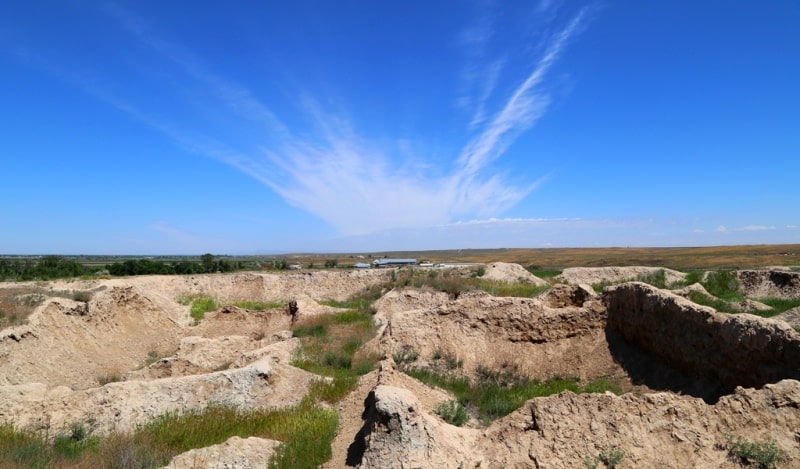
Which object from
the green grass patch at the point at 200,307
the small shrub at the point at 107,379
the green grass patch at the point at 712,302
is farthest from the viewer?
the green grass patch at the point at 200,307

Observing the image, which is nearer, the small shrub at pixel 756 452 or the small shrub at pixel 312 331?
the small shrub at pixel 756 452

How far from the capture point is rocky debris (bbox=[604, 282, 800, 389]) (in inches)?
270

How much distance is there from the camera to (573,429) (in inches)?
224

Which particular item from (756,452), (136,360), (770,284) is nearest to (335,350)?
(136,360)

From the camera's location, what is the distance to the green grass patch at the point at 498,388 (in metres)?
8.09

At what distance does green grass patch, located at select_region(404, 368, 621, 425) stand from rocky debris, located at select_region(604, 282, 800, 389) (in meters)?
1.43

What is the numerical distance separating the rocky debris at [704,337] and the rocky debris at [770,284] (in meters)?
13.4

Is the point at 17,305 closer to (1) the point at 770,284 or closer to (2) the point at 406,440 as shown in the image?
(2) the point at 406,440

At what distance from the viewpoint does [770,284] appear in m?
21.1

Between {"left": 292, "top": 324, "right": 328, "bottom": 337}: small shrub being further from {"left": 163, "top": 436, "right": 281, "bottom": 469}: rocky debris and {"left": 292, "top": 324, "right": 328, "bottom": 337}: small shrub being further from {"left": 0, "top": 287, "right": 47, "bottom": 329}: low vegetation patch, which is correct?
{"left": 163, "top": 436, "right": 281, "bottom": 469}: rocky debris

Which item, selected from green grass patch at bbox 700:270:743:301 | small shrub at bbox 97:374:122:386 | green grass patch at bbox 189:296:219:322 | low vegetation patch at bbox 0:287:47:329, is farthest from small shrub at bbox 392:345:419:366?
green grass patch at bbox 189:296:219:322

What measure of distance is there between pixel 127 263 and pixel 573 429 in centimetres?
5001

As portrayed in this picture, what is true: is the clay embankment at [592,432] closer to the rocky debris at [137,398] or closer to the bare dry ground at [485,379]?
the bare dry ground at [485,379]

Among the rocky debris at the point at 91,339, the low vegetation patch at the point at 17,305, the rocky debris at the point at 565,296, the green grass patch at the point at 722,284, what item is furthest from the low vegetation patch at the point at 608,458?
the low vegetation patch at the point at 17,305
